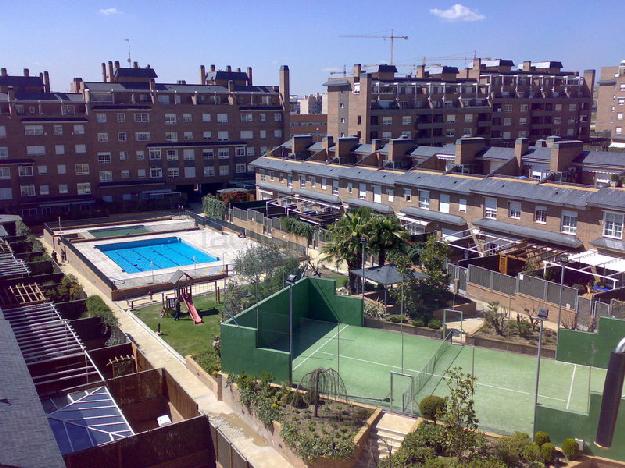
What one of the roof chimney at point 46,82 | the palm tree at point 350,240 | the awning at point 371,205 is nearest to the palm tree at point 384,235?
the palm tree at point 350,240

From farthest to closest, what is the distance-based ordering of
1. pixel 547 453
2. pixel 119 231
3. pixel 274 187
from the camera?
pixel 274 187, pixel 119 231, pixel 547 453

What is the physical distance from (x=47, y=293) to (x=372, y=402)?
19934 mm

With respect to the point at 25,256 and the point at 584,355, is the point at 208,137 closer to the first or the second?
the point at 25,256

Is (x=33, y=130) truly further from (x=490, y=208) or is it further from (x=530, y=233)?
(x=530, y=233)

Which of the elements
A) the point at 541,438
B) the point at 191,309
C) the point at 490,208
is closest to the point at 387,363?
the point at 541,438

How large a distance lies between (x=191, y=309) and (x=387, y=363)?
453 inches

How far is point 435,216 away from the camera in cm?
4144

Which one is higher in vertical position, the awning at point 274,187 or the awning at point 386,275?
the awning at point 274,187

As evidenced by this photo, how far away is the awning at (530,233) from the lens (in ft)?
111

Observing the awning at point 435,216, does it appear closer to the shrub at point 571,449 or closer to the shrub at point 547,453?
the shrub at point 571,449

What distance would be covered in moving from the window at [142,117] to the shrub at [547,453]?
192 feet

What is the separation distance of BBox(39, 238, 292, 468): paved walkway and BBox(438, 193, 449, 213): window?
21926 mm

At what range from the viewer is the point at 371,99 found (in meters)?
66.9

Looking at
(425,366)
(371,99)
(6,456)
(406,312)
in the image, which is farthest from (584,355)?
(371,99)
